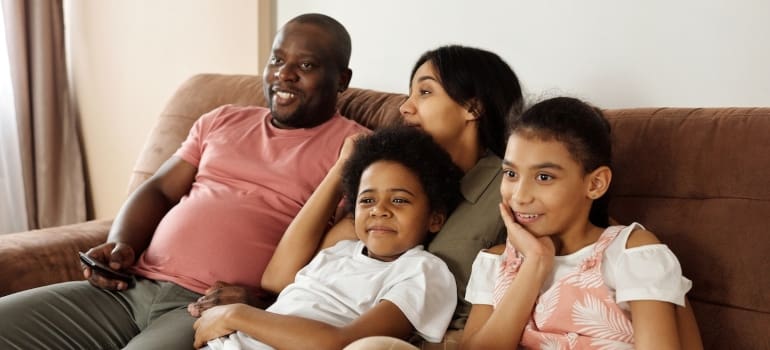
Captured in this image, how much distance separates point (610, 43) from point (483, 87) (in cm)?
42

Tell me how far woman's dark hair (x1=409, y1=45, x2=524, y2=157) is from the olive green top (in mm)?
92

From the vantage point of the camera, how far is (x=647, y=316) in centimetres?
123

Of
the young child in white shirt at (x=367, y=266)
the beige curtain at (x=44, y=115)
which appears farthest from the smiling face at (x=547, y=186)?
the beige curtain at (x=44, y=115)

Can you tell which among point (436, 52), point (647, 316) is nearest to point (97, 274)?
point (436, 52)

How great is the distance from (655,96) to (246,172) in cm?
103

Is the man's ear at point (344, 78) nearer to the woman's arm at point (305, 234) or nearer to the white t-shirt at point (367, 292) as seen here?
the woman's arm at point (305, 234)

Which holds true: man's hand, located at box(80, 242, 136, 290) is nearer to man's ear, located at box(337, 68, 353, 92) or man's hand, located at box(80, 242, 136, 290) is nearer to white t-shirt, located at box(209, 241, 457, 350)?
white t-shirt, located at box(209, 241, 457, 350)

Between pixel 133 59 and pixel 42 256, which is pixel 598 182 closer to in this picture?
pixel 42 256

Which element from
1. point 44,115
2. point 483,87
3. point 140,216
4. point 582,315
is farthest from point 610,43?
point 44,115

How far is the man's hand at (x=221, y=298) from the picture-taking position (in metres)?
1.65

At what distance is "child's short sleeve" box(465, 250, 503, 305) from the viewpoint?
144cm

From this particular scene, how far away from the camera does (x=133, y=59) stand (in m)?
3.22

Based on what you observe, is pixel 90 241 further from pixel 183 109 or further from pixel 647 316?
pixel 647 316

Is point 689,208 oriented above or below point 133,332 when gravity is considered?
above
